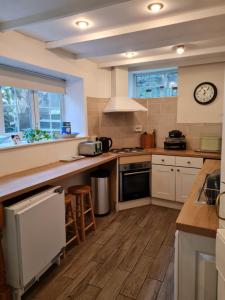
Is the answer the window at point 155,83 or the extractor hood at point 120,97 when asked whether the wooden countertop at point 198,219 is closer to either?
the extractor hood at point 120,97

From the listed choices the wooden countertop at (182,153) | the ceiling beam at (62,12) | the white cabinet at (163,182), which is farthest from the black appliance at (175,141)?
the ceiling beam at (62,12)

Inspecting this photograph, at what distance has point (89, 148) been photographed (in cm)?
321

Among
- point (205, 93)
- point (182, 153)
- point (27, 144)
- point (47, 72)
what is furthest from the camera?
point (205, 93)

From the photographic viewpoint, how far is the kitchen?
169 cm

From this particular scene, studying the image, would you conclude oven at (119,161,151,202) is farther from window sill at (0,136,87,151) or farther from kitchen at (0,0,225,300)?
window sill at (0,136,87,151)

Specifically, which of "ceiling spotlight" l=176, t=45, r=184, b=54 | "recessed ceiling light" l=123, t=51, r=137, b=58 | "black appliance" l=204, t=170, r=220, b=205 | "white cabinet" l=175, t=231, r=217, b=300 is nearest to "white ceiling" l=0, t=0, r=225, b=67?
"ceiling spotlight" l=176, t=45, r=184, b=54

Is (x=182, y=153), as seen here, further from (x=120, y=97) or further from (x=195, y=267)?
(x=195, y=267)

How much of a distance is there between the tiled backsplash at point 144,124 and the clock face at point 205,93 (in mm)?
365

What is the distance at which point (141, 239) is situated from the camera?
102 inches

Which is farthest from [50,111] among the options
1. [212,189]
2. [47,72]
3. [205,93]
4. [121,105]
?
[212,189]

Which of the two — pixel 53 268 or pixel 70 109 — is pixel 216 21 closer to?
pixel 70 109

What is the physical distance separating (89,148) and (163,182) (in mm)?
1267

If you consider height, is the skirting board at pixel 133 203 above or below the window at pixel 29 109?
below

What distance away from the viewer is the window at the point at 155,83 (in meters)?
3.95
